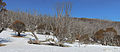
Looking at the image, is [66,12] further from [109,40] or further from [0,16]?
[109,40]

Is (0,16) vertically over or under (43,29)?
over

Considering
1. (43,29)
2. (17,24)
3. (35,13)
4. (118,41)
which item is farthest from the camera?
(35,13)

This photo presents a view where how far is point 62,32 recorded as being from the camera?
12.1 meters

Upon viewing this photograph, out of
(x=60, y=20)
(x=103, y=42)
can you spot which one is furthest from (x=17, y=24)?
(x=103, y=42)

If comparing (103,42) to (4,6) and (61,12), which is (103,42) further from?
(4,6)

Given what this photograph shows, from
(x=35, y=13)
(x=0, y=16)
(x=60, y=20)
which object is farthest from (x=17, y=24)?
(x=35, y=13)

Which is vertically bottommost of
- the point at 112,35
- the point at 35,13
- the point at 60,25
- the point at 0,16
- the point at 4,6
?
the point at 112,35

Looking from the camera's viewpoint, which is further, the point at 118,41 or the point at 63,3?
the point at 118,41

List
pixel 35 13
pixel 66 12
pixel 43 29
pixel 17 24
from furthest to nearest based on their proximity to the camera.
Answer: pixel 35 13, pixel 43 29, pixel 17 24, pixel 66 12

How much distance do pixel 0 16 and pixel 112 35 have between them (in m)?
19.1

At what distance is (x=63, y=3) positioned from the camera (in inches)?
472

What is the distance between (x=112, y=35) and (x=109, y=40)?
1.16 metres

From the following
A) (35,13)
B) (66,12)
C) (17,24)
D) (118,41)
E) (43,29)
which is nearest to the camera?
(66,12)

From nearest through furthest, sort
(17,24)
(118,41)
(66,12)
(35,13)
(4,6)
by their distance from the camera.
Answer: (66,12)
(4,6)
(118,41)
(17,24)
(35,13)
